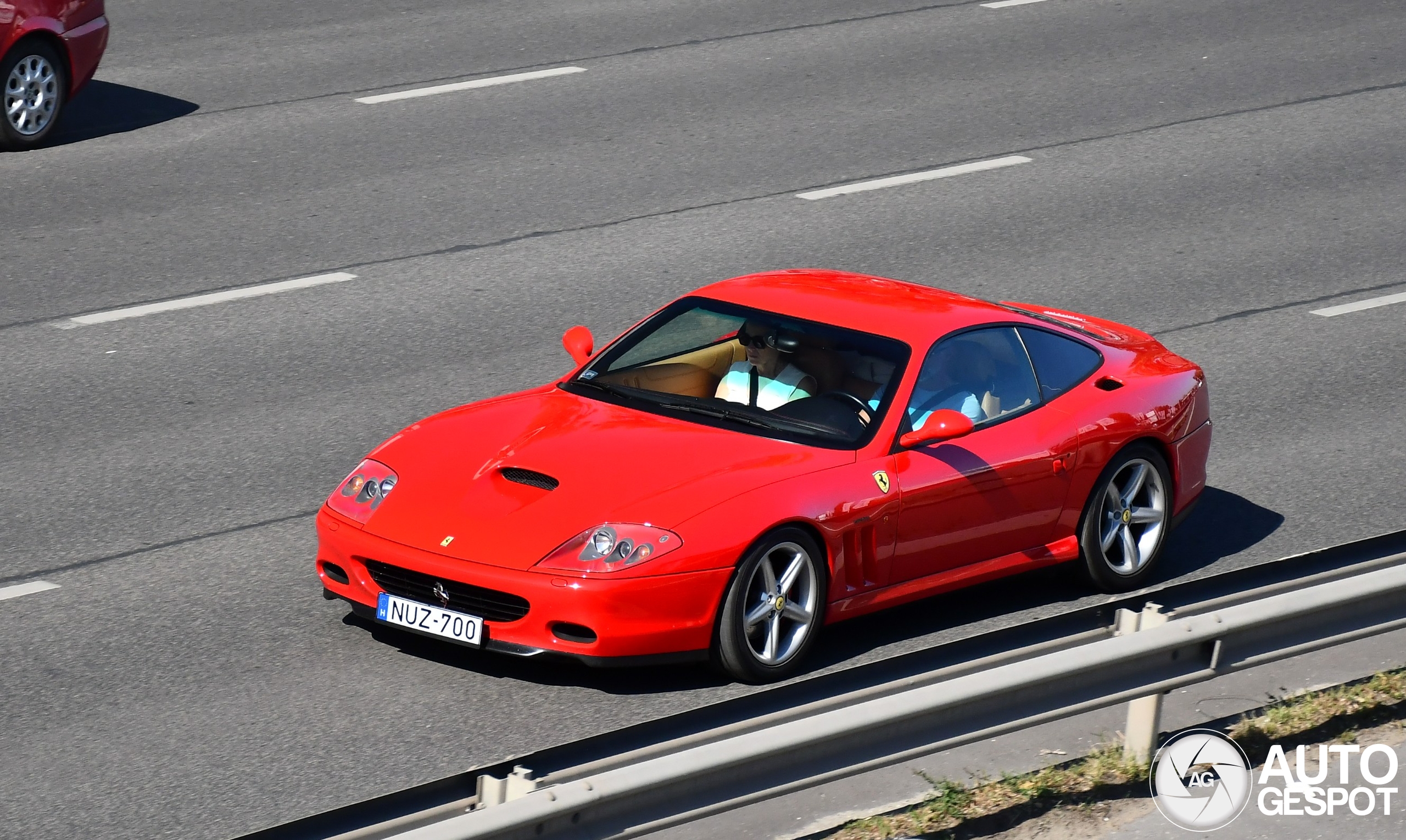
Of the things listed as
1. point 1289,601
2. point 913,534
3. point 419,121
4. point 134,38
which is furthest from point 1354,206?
point 134,38

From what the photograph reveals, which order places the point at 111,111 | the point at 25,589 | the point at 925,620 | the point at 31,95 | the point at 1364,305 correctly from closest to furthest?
the point at 25,589 < the point at 925,620 < the point at 1364,305 < the point at 31,95 < the point at 111,111

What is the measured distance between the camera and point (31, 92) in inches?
541

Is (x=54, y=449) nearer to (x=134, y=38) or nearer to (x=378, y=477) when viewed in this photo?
(x=378, y=477)

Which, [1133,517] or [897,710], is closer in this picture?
[897,710]

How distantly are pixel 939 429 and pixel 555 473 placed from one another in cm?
156

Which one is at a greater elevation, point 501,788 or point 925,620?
point 501,788

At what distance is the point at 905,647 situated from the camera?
7.35m

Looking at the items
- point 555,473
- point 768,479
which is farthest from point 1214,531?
point 555,473

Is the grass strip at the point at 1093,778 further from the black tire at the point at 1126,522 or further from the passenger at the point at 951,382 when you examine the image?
the passenger at the point at 951,382

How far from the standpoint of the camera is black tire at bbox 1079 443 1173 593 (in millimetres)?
8086

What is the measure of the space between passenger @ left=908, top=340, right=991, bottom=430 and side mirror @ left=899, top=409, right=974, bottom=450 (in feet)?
0.30

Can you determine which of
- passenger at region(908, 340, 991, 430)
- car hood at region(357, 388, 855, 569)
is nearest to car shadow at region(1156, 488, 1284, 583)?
passenger at region(908, 340, 991, 430)

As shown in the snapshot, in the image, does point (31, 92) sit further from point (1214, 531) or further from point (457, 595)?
point (1214, 531)

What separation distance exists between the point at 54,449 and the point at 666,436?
11.6ft
